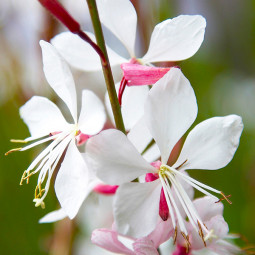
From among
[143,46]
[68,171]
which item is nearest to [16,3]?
[143,46]

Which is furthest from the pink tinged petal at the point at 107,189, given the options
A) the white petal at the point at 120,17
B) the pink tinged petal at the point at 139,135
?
the white petal at the point at 120,17

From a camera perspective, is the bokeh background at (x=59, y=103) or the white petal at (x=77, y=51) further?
the bokeh background at (x=59, y=103)

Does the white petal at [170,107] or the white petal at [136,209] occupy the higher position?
the white petal at [170,107]

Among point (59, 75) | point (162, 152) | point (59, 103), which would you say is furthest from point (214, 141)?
point (59, 103)

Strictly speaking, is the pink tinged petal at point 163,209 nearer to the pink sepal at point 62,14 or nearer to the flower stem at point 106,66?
the flower stem at point 106,66

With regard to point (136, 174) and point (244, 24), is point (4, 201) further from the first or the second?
point (244, 24)

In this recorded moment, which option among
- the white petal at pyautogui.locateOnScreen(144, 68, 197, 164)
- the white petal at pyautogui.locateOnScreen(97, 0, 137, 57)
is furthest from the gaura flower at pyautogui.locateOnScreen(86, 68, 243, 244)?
the white petal at pyautogui.locateOnScreen(97, 0, 137, 57)
